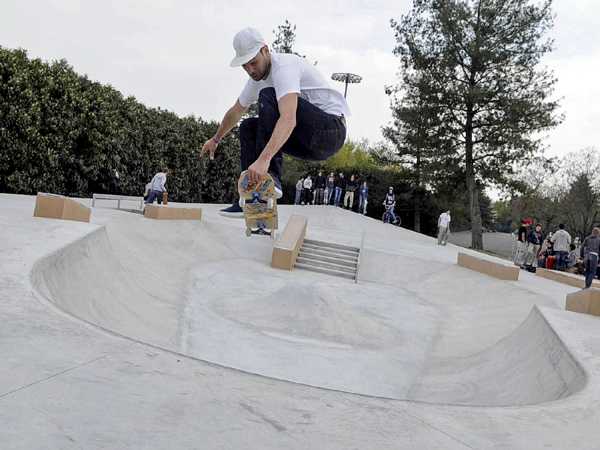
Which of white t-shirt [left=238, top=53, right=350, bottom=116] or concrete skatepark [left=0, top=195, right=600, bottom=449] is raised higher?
white t-shirt [left=238, top=53, right=350, bottom=116]

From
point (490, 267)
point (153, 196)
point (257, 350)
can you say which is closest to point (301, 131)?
point (257, 350)

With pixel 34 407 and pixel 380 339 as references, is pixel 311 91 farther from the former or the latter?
pixel 380 339

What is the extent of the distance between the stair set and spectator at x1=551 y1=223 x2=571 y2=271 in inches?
277

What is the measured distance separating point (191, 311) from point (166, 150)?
14301mm

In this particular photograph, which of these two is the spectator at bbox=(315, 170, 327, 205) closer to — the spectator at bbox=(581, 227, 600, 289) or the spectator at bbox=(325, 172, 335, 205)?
the spectator at bbox=(325, 172, 335, 205)

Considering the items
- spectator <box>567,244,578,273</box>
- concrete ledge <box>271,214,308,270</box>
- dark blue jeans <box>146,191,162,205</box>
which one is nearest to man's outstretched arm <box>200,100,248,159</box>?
concrete ledge <box>271,214,308,270</box>

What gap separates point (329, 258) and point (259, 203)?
32.3ft

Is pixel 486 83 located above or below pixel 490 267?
above

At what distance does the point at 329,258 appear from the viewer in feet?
46.5

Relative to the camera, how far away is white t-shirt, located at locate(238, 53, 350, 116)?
344 cm

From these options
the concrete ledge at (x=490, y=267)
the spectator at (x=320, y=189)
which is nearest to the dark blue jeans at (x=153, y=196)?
the concrete ledge at (x=490, y=267)

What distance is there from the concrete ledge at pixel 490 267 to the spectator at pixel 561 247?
481 centimetres

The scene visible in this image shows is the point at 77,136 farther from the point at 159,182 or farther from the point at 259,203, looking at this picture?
the point at 259,203

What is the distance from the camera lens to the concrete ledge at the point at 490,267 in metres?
12.4
